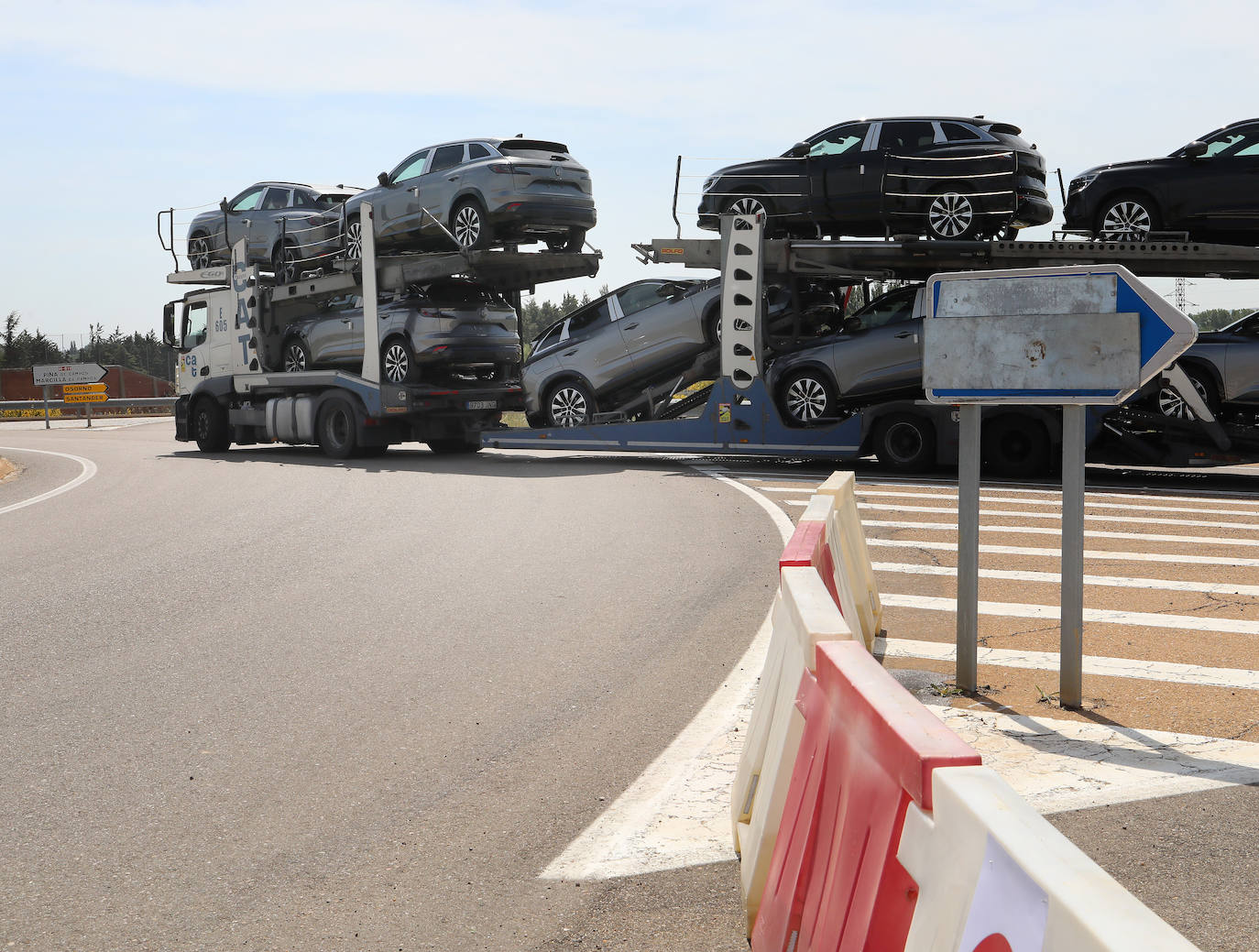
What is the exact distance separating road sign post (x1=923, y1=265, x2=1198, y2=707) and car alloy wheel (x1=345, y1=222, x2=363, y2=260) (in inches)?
619

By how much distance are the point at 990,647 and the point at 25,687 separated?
4.91 meters

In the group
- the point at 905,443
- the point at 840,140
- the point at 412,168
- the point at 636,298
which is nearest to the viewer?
the point at 905,443

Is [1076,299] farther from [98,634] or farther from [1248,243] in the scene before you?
[1248,243]

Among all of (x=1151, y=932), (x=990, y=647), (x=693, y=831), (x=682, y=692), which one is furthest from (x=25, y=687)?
(x=1151, y=932)

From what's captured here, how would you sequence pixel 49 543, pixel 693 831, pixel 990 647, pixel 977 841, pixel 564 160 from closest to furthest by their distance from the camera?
Result: pixel 977 841 < pixel 693 831 < pixel 990 647 < pixel 49 543 < pixel 564 160

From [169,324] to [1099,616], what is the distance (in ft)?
66.4

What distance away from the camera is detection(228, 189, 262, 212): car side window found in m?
22.2

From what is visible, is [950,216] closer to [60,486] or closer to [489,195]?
[489,195]

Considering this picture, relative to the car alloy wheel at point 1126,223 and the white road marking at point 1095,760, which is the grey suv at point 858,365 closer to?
the car alloy wheel at point 1126,223

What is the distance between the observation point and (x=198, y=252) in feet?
75.5

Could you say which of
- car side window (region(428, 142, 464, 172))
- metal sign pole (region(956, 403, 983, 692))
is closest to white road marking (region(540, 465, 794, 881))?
metal sign pole (region(956, 403, 983, 692))

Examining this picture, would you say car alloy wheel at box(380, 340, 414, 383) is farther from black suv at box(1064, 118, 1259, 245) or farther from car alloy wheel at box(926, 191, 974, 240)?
black suv at box(1064, 118, 1259, 245)

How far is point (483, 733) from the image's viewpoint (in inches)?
203

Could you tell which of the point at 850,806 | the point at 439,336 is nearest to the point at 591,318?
the point at 439,336
